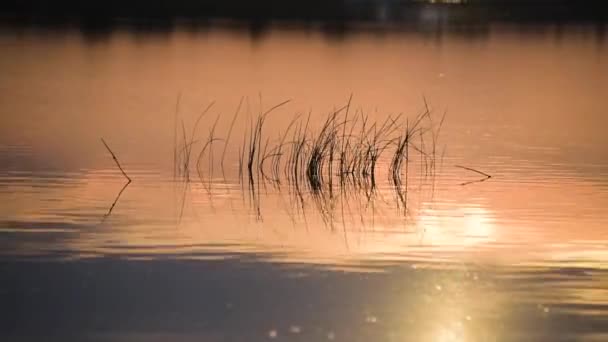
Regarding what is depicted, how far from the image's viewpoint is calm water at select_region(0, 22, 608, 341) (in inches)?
236

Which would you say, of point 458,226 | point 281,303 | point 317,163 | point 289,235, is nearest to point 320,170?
point 317,163

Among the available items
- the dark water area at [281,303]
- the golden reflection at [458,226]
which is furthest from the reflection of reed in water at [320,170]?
the dark water area at [281,303]

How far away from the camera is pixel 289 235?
8.12 m

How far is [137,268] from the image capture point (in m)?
6.95

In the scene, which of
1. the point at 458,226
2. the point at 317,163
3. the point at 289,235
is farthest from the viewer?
the point at 317,163

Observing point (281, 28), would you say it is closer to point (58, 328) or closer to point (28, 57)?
point (28, 57)

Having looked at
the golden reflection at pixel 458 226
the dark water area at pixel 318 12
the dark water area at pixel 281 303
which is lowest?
the dark water area at pixel 318 12

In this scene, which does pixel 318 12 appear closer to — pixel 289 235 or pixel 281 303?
pixel 289 235

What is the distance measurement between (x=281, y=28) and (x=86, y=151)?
34926 mm

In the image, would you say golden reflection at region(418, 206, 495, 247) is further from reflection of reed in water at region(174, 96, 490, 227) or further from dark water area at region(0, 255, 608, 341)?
dark water area at region(0, 255, 608, 341)

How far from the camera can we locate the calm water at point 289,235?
5996 mm

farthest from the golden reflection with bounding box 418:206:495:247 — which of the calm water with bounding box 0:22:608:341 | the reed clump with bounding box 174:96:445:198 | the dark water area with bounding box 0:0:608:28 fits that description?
the dark water area with bounding box 0:0:608:28

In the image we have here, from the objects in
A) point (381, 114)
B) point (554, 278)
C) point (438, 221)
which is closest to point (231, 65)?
point (381, 114)

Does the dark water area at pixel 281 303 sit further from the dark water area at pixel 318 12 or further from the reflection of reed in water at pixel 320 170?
the dark water area at pixel 318 12
